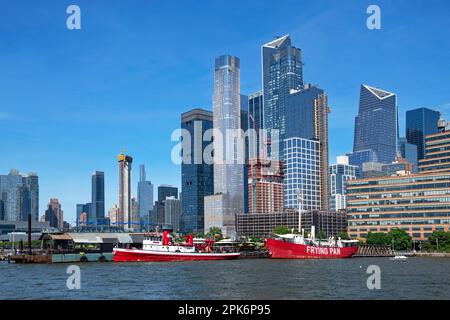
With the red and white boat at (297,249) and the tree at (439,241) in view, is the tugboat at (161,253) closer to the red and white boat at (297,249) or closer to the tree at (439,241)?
the red and white boat at (297,249)

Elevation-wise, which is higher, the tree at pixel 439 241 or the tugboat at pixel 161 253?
the tugboat at pixel 161 253

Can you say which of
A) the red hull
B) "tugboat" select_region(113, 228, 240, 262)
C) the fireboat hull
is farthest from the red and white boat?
the fireboat hull

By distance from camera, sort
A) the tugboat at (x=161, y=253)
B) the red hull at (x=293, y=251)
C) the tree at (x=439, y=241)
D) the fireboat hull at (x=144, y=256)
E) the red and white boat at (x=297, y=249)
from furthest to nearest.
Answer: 1. the tree at (x=439, y=241)
2. the red and white boat at (x=297, y=249)
3. the red hull at (x=293, y=251)
4. the tugboat at (x=161, y=253)
5. the fireboat hull at (x=144, y=256)

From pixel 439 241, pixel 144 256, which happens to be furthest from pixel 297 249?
pixel 439 241

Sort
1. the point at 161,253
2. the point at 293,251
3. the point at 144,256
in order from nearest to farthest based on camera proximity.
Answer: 1. the point at 144,256
2. the point at 161,253
3. the point at 293,251

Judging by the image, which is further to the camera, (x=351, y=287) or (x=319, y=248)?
(x=319, y=248)

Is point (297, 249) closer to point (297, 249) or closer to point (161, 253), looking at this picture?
point (297, 249)

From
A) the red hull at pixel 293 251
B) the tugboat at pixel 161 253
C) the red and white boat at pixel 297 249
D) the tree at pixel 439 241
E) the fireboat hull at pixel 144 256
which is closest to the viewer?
the fireboat hull at pixel 144 256

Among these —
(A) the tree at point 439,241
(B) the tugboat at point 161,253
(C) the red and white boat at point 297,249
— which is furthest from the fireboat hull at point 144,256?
(A) the tree at point 439,241

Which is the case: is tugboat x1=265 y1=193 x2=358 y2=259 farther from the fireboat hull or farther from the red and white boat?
the fireboat hull
